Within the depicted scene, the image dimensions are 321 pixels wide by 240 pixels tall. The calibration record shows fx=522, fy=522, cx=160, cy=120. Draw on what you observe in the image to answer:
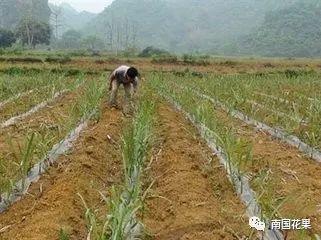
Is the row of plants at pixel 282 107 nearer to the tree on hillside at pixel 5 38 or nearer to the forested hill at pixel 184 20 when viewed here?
the tree on hillside at pixel 5 38

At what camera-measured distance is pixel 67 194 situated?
367 cm

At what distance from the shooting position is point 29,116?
24.9 ft

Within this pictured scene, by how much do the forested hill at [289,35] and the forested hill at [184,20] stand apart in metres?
16.6

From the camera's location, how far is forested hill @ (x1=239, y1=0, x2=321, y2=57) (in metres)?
62.8

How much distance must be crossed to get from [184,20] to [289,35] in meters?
44.0

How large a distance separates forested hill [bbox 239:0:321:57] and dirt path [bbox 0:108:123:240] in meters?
57.4

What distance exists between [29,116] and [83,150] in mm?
2809

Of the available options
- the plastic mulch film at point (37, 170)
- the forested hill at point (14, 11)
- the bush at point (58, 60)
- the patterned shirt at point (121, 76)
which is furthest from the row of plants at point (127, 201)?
the forested hill at point (14, 11)

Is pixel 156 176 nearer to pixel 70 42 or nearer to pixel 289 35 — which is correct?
pixel 289 35

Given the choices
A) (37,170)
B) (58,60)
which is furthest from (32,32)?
(37,170)

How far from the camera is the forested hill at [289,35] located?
A: 6278 cm

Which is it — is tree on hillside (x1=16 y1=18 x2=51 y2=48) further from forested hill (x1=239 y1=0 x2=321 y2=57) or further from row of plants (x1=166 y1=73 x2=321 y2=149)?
row of plants (x1=166 y1=73 x2=321 y2=149)

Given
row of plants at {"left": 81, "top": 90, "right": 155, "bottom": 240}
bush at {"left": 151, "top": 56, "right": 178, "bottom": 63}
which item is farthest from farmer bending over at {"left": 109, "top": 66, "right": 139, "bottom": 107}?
bush at {"left": 151, "top": 56, "right": 178, "bottom": 63}

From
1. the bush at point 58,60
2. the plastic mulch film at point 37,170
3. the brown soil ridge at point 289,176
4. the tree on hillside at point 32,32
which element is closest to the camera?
the brown soil ridge at point 289,176
